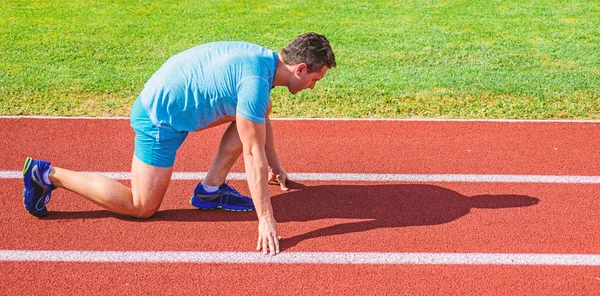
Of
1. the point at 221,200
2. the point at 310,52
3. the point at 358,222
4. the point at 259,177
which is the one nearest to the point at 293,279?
the point at 259,177

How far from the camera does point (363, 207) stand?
594cm

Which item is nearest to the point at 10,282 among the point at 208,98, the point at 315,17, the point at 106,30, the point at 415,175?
the point at 208,98

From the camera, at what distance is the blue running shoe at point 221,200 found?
581cm

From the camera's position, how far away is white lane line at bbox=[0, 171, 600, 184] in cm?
640

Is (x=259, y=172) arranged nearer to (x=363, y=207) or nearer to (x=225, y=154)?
(x=225, y=154)

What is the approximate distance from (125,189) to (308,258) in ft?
4.81

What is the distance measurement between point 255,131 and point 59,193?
205cm

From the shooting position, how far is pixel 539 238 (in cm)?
546

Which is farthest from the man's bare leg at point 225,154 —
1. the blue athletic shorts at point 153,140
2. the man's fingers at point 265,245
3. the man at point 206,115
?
the man's fingers at point 265,245

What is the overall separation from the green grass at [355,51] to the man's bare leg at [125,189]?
257cm

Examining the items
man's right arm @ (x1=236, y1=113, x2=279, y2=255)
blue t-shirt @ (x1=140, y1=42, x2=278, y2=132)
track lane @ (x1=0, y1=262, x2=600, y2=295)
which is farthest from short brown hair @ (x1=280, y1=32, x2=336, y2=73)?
track lane @ (x1=0, y1=262, x2=600, y2=295)

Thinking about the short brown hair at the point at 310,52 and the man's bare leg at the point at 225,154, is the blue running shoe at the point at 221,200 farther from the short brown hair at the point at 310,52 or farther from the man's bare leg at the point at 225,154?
the short brown hair at the point at 310,52

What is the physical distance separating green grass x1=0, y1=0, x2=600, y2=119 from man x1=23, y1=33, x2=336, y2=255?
8.49 ft

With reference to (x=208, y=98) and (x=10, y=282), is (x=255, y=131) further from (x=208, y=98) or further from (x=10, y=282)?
(x=10, y=282)
